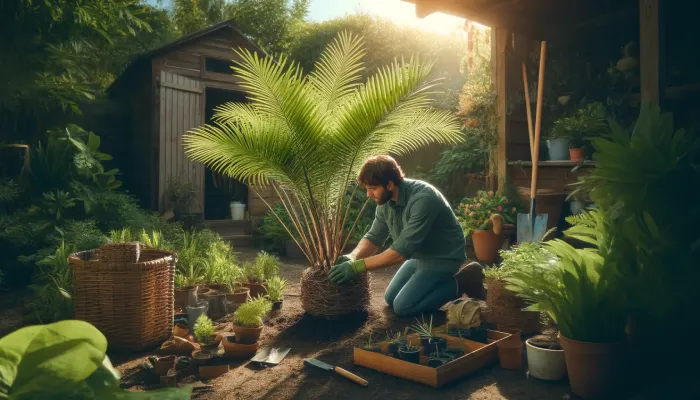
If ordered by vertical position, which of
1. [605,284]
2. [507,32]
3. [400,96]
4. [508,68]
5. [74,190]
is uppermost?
[507,32]

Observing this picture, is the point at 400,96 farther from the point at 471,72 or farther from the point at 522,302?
the point at 471,72

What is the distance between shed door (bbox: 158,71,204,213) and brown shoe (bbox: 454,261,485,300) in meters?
5.15

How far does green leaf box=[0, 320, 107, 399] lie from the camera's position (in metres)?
0.40

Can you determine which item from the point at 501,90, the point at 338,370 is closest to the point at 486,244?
the point at 501,90

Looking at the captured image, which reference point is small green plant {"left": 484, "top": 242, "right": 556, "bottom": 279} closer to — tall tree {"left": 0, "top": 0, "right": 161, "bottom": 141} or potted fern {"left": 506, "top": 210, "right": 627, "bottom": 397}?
potted fern {"left": 506, "top": 210, "right": 627, "bottom": 397}

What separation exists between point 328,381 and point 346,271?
1177 millimetres

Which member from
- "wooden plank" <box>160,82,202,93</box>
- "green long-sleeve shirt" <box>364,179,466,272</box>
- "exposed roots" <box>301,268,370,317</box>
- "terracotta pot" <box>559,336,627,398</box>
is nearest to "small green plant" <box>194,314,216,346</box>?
"exposed roots" <box>301,268,370,317</box>

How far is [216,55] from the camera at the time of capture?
29.5 ft

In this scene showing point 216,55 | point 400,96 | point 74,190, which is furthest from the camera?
point 216,55

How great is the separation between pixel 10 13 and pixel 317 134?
515 cm

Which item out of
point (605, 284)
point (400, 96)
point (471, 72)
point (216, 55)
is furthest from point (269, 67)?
point (216, 55)

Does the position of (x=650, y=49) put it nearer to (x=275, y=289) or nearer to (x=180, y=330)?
(x=275, y=289)

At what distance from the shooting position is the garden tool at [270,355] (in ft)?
10.8

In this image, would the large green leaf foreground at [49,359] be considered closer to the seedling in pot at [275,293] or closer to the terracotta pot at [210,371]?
the terracotta pot at [210,371]
